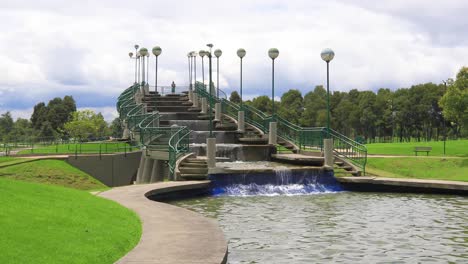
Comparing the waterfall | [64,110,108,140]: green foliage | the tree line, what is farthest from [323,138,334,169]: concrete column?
[64,110,108,140]: green foliage

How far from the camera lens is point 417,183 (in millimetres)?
22234

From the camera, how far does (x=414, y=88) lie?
104000mm

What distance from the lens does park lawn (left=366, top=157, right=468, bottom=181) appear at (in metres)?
34.7

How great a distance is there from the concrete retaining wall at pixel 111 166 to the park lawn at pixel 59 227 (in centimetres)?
2140

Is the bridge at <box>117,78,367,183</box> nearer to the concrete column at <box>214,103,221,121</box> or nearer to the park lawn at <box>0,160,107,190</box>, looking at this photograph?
the concrete column at <box>214,103,221,121</box>

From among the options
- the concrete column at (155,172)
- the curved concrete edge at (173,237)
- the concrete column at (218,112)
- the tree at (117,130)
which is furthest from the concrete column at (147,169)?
the tree at (117,130)

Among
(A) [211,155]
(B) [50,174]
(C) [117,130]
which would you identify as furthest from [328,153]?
(C) [117,130]

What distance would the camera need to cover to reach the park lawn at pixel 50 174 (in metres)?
29.3

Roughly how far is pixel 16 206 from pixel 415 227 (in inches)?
391

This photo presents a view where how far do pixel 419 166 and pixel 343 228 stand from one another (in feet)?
84.7

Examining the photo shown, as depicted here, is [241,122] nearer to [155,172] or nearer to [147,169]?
[147,169]

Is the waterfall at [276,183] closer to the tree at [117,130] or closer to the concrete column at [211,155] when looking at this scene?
the concrete column at [211,155]

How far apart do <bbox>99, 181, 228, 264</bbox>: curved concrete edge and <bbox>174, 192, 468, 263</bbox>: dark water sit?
2.23 ft

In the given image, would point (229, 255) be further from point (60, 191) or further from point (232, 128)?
point (232, 128)
